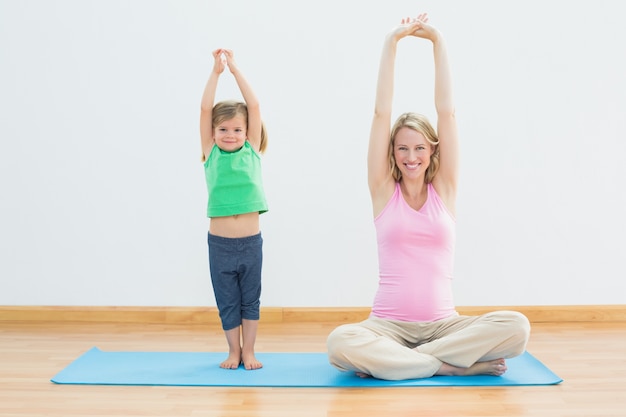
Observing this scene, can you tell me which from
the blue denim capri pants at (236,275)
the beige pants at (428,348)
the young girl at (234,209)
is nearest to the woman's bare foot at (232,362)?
the young girl at (234,209)

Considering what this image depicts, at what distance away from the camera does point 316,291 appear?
404 cm

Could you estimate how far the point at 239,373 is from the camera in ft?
9.68

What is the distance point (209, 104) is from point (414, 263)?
36.4 inches

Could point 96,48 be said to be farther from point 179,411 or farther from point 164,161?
point 179,411

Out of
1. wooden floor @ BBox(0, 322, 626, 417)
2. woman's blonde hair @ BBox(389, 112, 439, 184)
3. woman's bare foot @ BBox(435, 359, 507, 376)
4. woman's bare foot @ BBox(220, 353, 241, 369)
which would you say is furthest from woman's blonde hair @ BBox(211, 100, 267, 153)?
woman's bare foot @ BBox(435, 359, 507, 376)

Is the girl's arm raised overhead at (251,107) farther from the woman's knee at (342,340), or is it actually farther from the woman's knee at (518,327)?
the woman's knee at (518,327)

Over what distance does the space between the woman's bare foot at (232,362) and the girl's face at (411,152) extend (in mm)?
897

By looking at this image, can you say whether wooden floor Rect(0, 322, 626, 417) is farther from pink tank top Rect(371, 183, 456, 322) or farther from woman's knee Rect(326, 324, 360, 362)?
pink tank top Rect(371, 183, 456, 322)

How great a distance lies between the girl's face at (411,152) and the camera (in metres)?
2.96

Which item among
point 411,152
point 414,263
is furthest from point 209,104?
point 414,263

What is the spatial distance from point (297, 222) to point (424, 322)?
123cm

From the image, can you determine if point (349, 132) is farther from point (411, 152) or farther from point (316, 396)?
point (316, 396)

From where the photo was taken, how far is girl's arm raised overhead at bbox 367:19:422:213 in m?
2.93

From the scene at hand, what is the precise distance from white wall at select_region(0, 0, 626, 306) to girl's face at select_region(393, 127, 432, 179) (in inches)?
39.9
